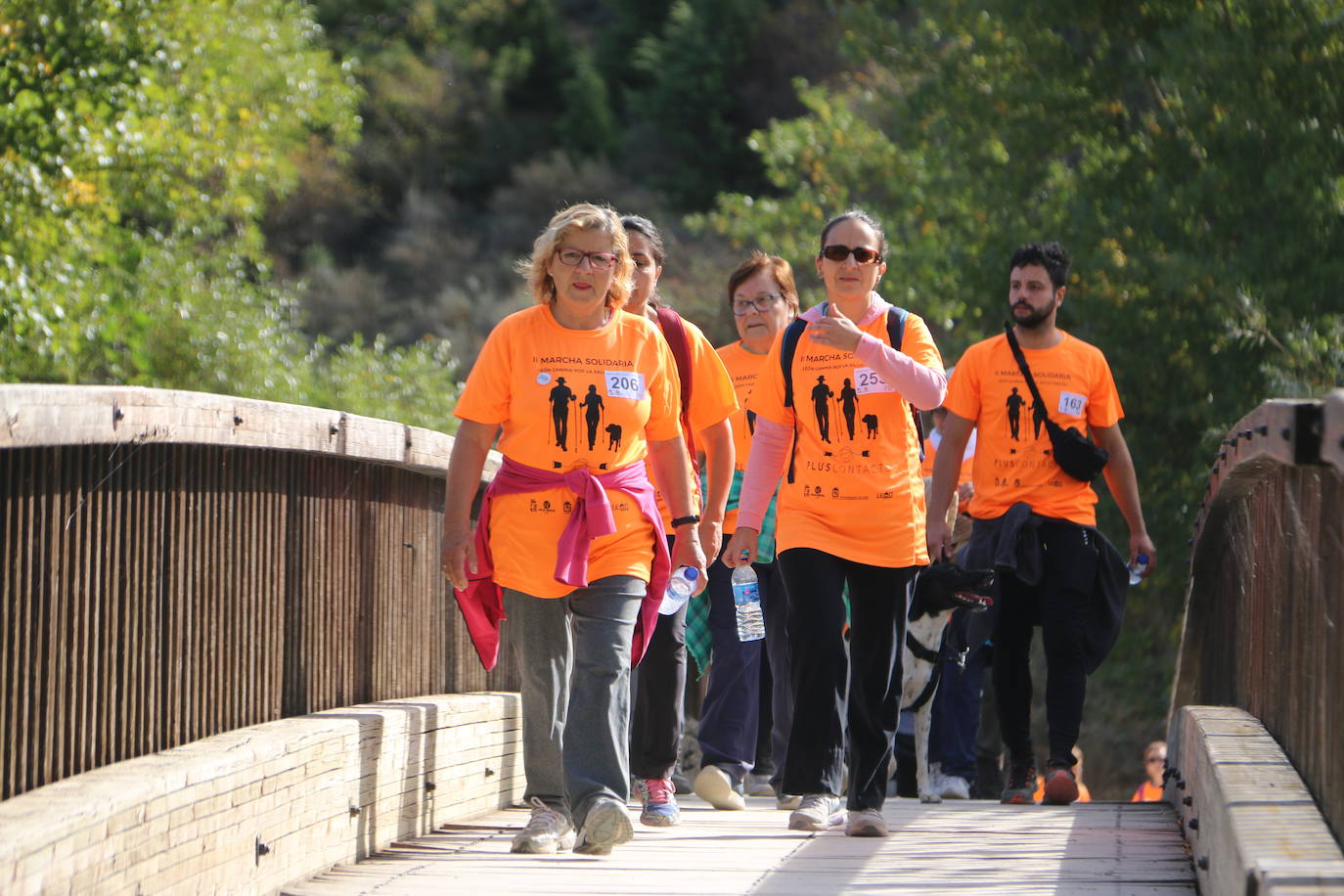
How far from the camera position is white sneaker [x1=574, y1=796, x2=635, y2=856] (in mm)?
5559

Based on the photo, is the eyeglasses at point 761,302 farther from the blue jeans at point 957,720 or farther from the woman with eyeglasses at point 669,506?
the blue jeans at point 957,720

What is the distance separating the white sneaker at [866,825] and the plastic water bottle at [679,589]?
2.99 ft

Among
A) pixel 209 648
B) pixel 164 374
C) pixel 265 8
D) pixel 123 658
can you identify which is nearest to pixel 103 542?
pixel 123 658

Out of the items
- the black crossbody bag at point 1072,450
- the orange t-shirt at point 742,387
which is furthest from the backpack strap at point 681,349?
the black crossbody bag at point 1072,450

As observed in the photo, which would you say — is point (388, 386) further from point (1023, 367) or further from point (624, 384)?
point (624, 384)

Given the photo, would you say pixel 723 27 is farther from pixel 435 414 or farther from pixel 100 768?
pixel 100 768

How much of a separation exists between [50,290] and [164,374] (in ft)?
23.2

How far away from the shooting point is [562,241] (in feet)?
19.5

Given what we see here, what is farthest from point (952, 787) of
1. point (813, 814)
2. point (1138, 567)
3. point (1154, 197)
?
point (1154, 197)

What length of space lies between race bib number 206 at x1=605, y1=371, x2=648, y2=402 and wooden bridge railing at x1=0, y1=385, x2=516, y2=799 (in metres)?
0.86

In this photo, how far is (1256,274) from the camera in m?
13.9

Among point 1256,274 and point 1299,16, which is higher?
point 1299,16

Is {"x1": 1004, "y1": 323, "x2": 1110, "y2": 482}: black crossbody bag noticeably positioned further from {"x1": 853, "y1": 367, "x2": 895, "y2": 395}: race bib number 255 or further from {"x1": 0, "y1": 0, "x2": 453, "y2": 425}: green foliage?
{"x1": 0, "y1": 0, "x2": 453, "y2": 425}: green foliage

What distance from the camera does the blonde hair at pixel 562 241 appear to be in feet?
19.5
